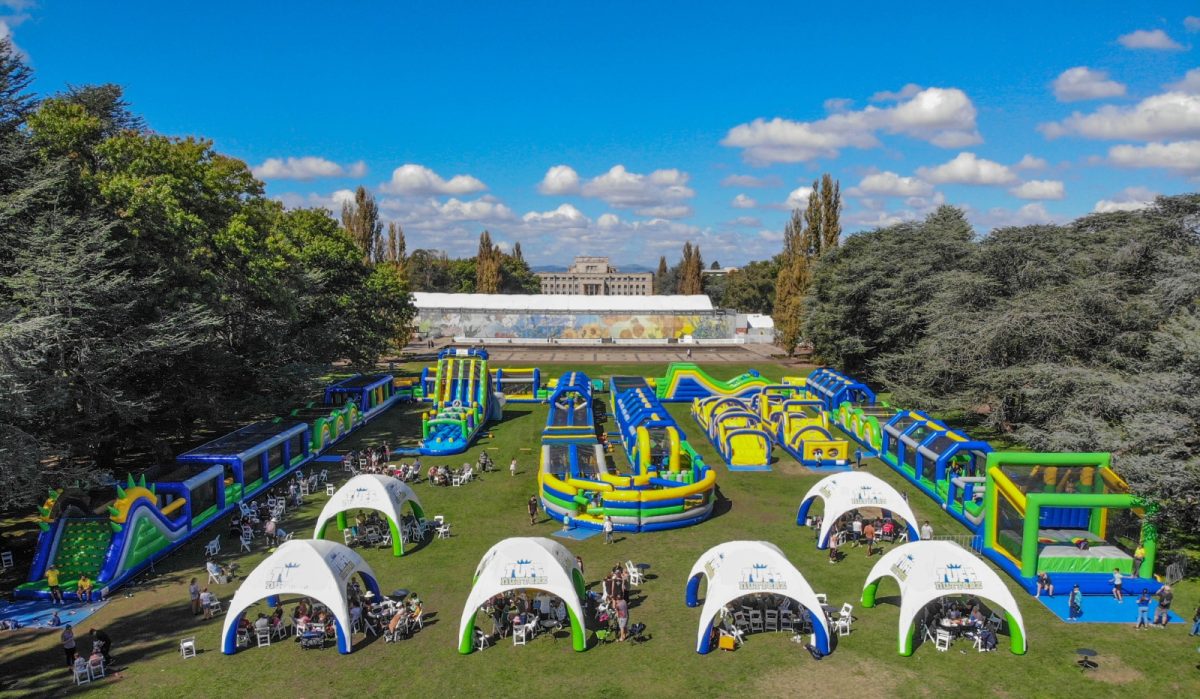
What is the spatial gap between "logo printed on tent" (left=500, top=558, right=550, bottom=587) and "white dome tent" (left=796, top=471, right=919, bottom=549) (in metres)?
9.04

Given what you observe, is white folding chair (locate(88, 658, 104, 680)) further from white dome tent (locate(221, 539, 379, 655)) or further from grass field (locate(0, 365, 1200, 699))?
white dome tent (locate(221, 539, 379, 655))

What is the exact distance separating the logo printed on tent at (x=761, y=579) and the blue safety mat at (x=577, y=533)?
23.7ft

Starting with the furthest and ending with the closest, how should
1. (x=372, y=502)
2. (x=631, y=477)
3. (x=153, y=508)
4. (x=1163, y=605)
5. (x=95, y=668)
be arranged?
(x=631, y=477) < (x=372, y=502) < (x=153, y=508) < (x=1163, y=605) < (x=95, y=668)

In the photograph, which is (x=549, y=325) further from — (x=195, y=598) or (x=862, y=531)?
(x=195, y=598)

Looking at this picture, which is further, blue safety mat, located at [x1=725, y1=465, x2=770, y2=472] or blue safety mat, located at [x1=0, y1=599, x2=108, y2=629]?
blue safety mat, located at [x1=725, y1=465, x2=770, y2=472]

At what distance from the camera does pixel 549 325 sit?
82500 millimetres

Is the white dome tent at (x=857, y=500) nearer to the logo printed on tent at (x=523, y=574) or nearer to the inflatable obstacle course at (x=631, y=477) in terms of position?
the inflatable obstacle course at (x=631, y=477)

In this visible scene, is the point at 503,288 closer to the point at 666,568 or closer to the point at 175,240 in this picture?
the point at 175,240

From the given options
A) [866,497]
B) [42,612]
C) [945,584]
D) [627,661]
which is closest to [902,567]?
[945,584]

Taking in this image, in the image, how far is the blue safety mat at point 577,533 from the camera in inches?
845

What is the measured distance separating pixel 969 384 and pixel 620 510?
19327 millimetres

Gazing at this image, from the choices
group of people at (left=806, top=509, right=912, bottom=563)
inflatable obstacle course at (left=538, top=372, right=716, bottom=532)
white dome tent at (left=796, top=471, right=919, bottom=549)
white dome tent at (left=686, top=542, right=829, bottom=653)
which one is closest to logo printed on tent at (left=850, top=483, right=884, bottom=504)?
white dome tent at (left=796, top=471, right=919, bottom=549)

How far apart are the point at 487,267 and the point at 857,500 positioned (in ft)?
275

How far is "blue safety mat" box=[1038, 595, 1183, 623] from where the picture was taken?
16109 mm
